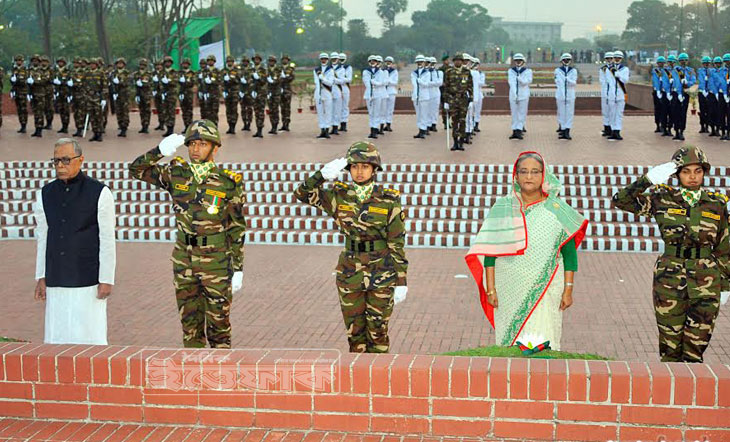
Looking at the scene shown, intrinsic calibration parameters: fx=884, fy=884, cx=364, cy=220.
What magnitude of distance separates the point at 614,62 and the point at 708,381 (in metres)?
15.4

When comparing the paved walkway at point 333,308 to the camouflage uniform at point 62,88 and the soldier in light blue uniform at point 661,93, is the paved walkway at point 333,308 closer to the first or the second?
the soldier in light blue uniform at point 661,93

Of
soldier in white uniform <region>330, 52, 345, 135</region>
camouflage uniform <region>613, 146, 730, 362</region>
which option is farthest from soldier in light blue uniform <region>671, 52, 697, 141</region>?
camouflage uniform <region>613, 146, 730, 362</region>

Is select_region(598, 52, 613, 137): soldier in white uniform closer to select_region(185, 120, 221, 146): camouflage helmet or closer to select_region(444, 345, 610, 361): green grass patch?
select_region(185, 120, 221, 146): camouflage helmet

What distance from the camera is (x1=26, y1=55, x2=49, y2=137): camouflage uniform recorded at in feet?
69.6

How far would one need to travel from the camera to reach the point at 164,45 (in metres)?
36.9

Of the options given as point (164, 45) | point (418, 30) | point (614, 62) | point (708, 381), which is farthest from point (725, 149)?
point (418, 30)

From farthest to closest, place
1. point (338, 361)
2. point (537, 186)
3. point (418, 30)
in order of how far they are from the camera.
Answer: point (418, 30) → point (537, 186) → point (338, 361)

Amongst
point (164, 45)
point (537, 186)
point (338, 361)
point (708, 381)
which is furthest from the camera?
point (164, 45)

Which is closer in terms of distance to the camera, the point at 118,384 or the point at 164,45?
the point at 118,384

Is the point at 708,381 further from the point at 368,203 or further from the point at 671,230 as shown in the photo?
the point at 368,203

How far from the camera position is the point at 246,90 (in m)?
20.7

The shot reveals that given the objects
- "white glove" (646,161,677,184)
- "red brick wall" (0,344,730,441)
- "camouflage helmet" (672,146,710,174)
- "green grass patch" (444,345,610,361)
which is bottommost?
"green grass patch" (444,345,610,361)

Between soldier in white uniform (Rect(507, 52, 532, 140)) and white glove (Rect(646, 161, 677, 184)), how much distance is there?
43.5 ft

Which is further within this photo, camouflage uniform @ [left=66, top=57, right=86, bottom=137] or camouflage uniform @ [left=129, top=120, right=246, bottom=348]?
camouflage uniform @ [left=66, top=57, right=86, bottom=137]
